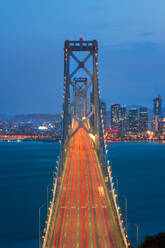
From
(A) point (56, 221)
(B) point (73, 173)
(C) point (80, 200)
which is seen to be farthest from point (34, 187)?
(A) point (56, 221)

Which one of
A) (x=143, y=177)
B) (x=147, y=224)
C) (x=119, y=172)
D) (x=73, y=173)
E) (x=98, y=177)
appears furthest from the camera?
(x=119, y=172)

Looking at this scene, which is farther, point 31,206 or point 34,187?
point 34,187

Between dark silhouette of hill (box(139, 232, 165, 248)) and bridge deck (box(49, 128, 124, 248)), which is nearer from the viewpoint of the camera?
dark silhouette of hill (box(139, 232, 165, 248))

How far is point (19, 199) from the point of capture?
32156 mm

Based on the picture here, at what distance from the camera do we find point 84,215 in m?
18.1

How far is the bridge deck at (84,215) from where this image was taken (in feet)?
47.2

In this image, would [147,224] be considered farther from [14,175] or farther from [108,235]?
[14,175]

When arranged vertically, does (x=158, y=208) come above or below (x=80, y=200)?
below

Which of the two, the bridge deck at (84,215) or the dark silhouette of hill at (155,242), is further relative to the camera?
the bridge deck at (84,215)

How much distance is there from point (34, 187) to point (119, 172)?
16745mm

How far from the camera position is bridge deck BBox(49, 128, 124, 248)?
14383 millimetres

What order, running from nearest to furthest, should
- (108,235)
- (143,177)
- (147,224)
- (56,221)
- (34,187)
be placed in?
1. (108,235)
2. (56,221)
3. (147,224)
4. (34,187)
5. (143,177)

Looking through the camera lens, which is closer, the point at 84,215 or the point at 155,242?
the point at 155,242

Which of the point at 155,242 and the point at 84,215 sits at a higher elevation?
the point at 84,215
